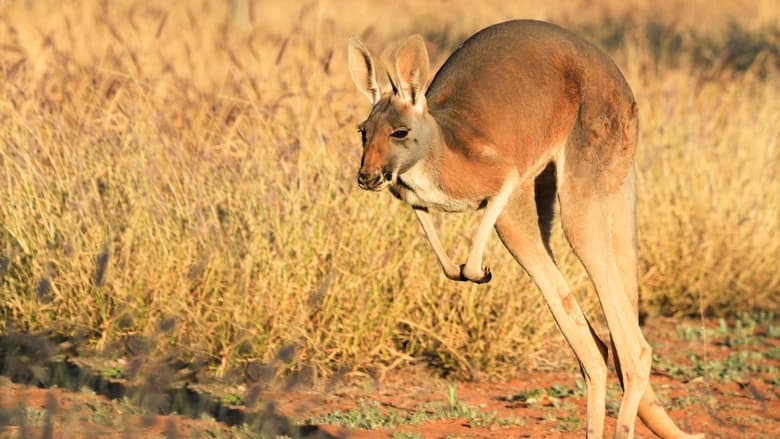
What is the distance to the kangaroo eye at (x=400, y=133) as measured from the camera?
475 cm

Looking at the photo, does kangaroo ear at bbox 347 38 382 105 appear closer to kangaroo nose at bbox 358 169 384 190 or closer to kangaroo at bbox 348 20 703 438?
Answer: kangaroo at bbox 348 20 703 438

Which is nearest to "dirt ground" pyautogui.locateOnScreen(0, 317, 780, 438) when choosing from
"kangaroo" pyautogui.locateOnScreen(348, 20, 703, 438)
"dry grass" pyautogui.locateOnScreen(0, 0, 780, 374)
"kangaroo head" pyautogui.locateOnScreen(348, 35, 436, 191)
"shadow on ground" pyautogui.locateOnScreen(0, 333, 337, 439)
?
"shadow on ground" pyautogui.locateOnScreen(0, 333, 337, 439)

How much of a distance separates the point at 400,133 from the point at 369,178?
263mm

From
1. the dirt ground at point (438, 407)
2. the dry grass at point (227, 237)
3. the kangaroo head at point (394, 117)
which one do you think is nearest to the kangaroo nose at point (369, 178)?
the kangaroo head at point (394, 117)

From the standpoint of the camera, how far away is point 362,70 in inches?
201

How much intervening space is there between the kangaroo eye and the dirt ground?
52.6 inches

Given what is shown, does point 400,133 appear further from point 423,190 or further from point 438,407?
point 438,407

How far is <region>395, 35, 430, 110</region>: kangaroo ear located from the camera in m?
4.96

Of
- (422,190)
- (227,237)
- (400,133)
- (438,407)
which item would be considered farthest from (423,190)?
(227,237)

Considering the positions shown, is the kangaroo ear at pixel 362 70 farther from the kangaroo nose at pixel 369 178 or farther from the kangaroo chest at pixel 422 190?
the kangaroo nose at pixel 369 178

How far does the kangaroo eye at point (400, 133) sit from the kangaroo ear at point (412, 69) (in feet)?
0.69

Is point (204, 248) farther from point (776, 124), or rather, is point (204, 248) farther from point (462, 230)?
point (776, 124)

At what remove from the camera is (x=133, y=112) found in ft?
25.8

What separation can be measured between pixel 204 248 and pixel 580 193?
2.50m
